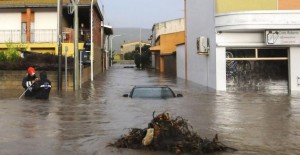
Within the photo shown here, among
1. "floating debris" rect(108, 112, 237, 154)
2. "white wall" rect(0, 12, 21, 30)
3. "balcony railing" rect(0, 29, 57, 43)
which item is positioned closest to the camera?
"floating debris" rect(108, 112, 237, 154)

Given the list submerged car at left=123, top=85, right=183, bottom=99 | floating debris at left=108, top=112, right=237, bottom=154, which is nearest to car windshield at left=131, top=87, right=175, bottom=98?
submerged car at left=123, top=85, right=183, bottom=99

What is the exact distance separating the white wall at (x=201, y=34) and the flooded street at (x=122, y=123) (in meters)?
7.66

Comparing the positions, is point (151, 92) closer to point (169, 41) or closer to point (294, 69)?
point (294, 69)

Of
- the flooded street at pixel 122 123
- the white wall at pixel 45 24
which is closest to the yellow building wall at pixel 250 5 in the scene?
the flooded street at pixel 122 123

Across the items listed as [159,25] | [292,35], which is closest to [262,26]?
[292,35]

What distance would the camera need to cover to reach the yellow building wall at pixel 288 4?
25422 mm

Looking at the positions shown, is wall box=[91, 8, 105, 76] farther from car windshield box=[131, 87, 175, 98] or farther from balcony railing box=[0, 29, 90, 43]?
car windshield box=[131, 87, 175, 98]

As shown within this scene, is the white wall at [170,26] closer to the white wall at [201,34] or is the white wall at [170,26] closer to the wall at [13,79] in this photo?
the white wall at [201,34]

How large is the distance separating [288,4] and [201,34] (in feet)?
24.6

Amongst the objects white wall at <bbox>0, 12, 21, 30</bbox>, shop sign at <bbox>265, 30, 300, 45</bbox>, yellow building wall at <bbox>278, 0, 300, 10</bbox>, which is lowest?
shop sign at <bbox>265, 30, 300, 45</bbox>

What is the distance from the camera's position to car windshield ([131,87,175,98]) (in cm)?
1893

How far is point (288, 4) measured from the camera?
25484 mm

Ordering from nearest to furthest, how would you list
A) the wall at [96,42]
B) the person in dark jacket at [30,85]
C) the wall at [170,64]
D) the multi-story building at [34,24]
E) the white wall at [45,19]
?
the person in dark jacket at [30,85], the multi-story building at [34,24], the white wall at [45,19], the wall at [96,42], the wall at [170,64]

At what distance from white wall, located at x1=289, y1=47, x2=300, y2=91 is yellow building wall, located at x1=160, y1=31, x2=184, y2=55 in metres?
33.0
